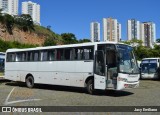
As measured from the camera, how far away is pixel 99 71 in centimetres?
1741

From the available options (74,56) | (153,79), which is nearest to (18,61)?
Result: (74,56)

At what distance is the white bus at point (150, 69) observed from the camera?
3531cm

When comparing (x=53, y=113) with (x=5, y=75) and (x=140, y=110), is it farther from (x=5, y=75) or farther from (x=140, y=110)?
(x=5, y=75)

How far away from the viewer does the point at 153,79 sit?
3631 cm

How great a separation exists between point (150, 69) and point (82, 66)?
18835 mm

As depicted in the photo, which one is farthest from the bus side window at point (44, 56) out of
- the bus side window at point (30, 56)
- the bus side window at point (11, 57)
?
the bus side window at point (11, 57)

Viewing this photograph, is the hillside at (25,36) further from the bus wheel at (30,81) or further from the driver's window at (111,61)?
the driver's window at (111,61)

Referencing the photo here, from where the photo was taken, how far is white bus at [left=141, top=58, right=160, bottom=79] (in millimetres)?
35312

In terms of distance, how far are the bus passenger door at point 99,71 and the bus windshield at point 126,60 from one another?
37.3 inches

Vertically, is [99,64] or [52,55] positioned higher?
[52,55]

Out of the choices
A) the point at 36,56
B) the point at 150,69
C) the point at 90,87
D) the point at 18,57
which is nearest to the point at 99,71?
the point at 90,87

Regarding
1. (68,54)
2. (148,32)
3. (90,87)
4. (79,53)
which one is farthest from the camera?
(148,32)

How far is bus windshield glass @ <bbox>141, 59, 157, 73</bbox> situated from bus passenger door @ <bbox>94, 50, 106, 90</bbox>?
19.3 m

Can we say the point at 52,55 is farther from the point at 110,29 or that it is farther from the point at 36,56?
the point at 110,29
